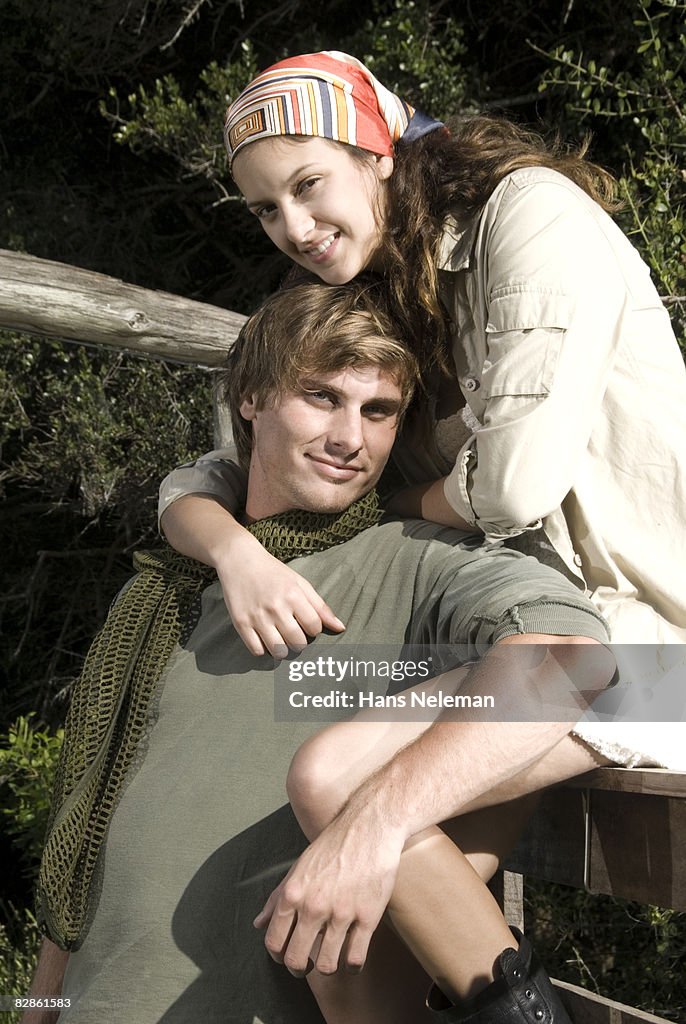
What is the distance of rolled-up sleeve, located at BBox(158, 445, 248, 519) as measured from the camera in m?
2.02

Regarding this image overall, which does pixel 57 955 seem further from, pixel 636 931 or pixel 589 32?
pixel 589 32

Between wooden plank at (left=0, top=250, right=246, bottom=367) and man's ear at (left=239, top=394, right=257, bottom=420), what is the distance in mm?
1201

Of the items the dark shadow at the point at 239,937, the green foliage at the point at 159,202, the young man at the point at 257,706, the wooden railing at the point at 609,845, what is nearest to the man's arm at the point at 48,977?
the young man at the point at 257,706

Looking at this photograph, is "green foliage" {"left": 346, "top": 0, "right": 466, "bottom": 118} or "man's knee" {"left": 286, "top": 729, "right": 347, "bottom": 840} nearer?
"man's knee" {"left": 286, "top": 729, "right": 347, "bottom": 840}

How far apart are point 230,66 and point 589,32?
1.26m

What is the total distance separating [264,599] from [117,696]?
0.33 m

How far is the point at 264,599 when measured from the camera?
1606 mm

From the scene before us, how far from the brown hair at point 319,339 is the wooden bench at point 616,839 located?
26.5 inches

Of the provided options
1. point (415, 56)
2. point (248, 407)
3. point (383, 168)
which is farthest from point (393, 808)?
point (415, 56)

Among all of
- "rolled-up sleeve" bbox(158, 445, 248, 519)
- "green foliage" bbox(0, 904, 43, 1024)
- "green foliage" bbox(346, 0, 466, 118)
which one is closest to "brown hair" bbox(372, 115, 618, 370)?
"rolled-up sleeve" bbox(158, 445, 248, 519)

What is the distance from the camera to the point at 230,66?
4.04 meters

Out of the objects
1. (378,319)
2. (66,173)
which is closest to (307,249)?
(378,319)

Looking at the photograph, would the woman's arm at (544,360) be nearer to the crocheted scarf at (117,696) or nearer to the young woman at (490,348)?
the young woman at (490,348)

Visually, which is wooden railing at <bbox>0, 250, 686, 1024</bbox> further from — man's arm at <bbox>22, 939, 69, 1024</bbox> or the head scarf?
the head scarf
